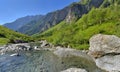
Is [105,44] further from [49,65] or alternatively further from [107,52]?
[49,65]

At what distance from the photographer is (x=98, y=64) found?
76.4 metres

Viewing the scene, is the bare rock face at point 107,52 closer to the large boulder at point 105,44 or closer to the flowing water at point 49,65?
the large boulder at point 105,44

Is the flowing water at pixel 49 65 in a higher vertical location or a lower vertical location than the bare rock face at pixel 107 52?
lower

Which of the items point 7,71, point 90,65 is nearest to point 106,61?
point 90,65

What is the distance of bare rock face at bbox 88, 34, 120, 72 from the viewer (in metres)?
68.0

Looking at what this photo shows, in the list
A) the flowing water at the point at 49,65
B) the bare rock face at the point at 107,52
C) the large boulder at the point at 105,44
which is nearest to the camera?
the bare rock face at the point at 107,52

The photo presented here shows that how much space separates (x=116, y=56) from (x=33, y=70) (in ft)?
88.6

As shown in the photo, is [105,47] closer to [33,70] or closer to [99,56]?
[99,56]

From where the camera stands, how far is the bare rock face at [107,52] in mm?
67956

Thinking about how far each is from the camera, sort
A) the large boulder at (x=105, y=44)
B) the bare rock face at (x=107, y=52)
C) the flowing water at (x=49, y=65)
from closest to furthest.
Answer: the bare rock face at (x=107, y=52), the large boulder at (x=105, y=44), the flowing water at (x=49, y=65)

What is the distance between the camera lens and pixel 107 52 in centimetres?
7306

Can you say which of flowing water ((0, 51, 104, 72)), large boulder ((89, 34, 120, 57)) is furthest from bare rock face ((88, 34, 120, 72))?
flowing water ((0, 51, 104, 72))

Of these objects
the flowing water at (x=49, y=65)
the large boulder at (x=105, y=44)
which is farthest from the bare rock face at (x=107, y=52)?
the flowing water at (x=49, y=65)

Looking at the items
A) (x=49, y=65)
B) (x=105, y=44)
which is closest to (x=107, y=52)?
(x=105, y=44)
